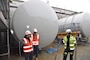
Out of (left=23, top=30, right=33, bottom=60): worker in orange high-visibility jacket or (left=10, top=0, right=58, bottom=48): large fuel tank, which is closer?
(left=23, top=30, right=33, bottom=60): worker in orange high-visibility jacket

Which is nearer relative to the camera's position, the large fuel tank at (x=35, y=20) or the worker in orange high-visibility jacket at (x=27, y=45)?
the worker in orange high-visibility jacket at (x=27, y=45)

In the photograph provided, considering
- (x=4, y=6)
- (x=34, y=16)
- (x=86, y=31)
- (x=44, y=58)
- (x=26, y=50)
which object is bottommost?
(x=44, y=58)

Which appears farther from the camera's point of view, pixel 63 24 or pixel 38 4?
pixel 63 24

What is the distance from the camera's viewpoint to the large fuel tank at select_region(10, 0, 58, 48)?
5.70 meters

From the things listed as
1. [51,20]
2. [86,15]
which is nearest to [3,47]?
[51,20]

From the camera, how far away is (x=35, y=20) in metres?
5.81

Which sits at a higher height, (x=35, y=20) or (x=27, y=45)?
(x=35, y=20)

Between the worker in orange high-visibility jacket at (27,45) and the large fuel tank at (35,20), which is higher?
the large fuel tank at (35,20)

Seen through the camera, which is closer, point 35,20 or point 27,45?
point 27,45

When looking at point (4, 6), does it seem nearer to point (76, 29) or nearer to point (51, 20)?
point (51, 20)

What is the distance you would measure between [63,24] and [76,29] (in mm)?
1994

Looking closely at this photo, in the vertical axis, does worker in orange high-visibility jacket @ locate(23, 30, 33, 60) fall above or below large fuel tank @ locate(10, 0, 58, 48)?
below

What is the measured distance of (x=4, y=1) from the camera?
5.47 meters

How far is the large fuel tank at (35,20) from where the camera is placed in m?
5.70
